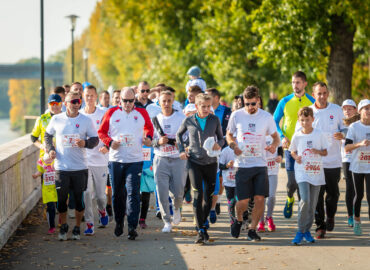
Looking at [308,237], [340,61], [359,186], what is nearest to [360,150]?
[359,186]

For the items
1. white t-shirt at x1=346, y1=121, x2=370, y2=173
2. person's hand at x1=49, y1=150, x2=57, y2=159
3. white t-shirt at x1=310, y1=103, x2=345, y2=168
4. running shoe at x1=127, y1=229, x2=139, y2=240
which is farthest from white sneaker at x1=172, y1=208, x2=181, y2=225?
white t-shirt at x1=346, y1=121, x2=370, y2=173

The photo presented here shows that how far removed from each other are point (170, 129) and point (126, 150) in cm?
76

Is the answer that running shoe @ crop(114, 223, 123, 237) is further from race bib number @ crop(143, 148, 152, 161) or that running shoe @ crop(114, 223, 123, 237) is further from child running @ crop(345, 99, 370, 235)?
child running @ crop(345, 99, 370, 235)

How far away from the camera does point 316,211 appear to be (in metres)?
10.0

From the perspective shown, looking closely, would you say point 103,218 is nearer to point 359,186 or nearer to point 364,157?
point 359,186

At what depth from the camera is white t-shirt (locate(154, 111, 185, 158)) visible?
1048cm

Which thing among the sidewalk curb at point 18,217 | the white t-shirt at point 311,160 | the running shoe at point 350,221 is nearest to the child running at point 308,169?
the white t-shirt at point 311,160

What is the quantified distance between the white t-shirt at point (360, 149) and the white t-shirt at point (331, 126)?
16 cm

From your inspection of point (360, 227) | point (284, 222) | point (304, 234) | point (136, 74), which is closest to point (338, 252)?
point (304, 234)

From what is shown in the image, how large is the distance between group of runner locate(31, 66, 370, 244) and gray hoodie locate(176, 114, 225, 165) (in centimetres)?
1

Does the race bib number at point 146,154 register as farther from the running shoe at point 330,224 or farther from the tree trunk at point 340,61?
the tree trunk at point 340,61

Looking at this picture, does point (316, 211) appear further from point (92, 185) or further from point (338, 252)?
point (92, 185)

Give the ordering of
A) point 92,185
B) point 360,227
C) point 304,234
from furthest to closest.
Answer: point 92,185 < point 360,227 < point 304,234

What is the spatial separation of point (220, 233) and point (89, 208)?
1826 mm
